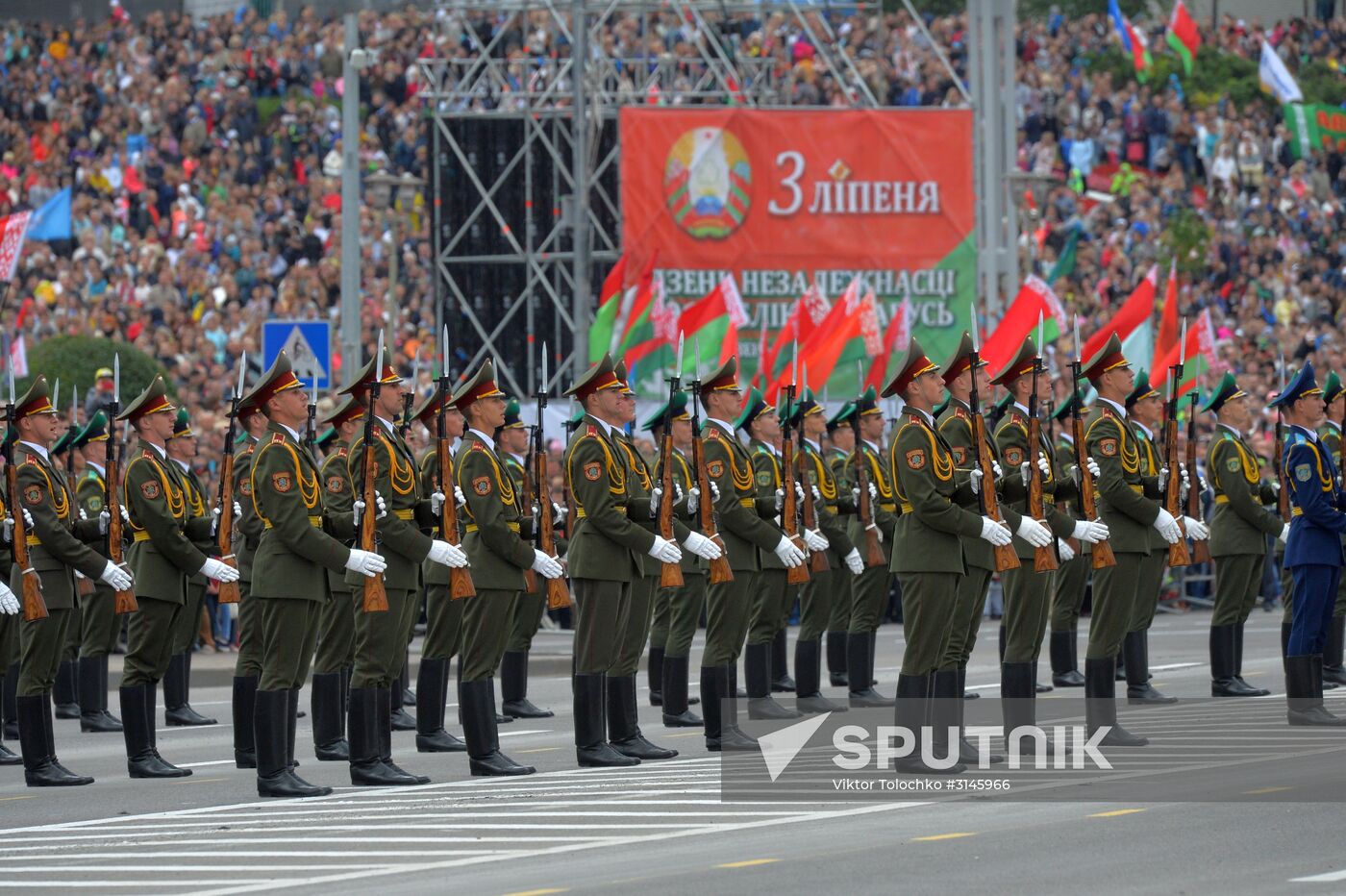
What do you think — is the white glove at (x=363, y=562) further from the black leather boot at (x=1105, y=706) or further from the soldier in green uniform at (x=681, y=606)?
the black leather boot at (x=1105, y=706)

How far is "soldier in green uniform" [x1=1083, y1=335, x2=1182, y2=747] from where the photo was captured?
13.8 metres

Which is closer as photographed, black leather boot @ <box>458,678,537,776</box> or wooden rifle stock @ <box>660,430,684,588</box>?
black leather boot @ <box>458,678,537,776</box>

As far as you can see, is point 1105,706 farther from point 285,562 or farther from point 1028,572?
point 285,562

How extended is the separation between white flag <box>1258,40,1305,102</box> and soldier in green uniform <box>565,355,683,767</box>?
914 inches

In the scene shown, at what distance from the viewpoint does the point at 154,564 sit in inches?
558

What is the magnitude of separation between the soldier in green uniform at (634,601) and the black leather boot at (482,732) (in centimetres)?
59

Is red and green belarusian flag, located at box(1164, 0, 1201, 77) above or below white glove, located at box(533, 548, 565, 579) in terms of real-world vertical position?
above

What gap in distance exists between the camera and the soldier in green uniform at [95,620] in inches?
621

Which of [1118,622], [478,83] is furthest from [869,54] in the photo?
[1118,622]

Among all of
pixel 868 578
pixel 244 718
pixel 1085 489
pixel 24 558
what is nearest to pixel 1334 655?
pixel 868 578

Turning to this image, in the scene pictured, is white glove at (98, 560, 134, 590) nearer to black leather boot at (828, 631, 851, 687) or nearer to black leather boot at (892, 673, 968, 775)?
black leather boot at (892, 673, 968, 775)

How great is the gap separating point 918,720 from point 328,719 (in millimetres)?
3156

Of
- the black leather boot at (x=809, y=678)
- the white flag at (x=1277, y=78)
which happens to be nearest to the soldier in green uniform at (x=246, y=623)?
the black leather boot at (x=809, y=678)

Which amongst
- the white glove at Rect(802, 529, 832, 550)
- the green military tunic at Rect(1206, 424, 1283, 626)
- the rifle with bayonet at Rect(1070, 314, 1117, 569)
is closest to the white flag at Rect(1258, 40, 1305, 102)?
the green military tunic at Rect(1206, 424, 1283, 626)
